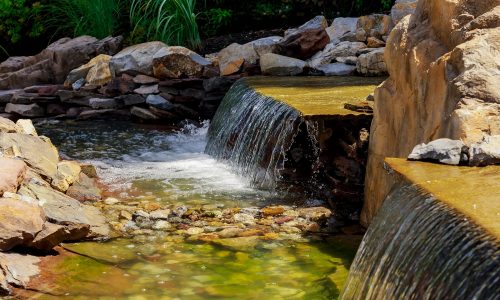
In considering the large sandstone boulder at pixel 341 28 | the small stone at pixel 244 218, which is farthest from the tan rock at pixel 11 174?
the large sandstone boulder at pixel 341 28

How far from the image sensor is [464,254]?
2.59 m

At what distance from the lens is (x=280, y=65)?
9.12 meters

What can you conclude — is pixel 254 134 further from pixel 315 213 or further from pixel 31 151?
pixel 31 151

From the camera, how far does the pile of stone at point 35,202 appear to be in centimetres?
422

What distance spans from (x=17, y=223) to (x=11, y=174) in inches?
23.8

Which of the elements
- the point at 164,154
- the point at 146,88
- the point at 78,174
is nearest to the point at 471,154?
the point at 78,174

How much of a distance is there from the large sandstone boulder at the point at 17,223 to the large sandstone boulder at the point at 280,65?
199 inches

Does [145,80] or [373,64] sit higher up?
[373,64]

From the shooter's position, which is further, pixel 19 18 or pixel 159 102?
pixel 19 18

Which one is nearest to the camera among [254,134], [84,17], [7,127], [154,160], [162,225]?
[162,225]

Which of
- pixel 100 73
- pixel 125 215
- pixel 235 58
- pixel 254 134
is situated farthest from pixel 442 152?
pixel 100 73

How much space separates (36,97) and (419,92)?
6734 millimetres

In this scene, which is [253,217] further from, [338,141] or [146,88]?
[146,88]

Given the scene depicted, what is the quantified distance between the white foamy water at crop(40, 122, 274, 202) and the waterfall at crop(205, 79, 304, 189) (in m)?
0.13
